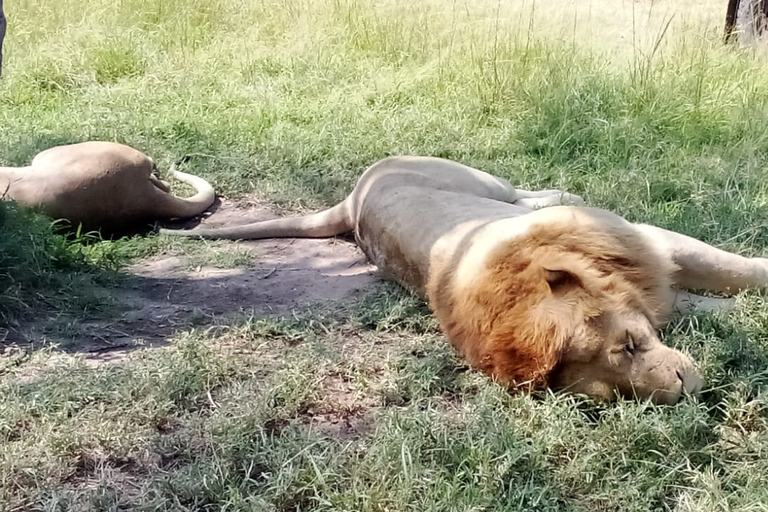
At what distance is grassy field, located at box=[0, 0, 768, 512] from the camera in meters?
2.50

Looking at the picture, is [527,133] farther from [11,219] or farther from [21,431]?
[21,431]

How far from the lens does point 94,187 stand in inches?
183

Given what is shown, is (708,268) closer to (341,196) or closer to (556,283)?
(556,283)

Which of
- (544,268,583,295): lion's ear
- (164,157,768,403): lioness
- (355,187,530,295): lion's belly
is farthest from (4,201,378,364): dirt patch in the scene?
(544,268,583,295): lion's ear

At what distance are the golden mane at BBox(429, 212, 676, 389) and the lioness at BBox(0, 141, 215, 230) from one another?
2.19m

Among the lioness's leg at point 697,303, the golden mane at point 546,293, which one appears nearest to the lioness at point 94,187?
the golden mane at point 546,293

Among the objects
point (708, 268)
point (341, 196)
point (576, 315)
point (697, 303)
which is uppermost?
point (576, 315)

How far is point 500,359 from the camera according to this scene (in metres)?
2.90

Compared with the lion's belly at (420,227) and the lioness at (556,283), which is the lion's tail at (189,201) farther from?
the lioness at (556,283)

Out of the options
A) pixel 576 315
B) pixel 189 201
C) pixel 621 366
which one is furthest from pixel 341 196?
pixel 621 366

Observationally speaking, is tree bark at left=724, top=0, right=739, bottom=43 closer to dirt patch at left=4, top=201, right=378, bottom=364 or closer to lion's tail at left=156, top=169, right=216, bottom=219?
dirt patch at left=4, top=201, right=378, bottom=364

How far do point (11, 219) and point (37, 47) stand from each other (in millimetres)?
3923

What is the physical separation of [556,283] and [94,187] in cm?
277

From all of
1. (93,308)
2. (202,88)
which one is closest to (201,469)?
(93,308)
